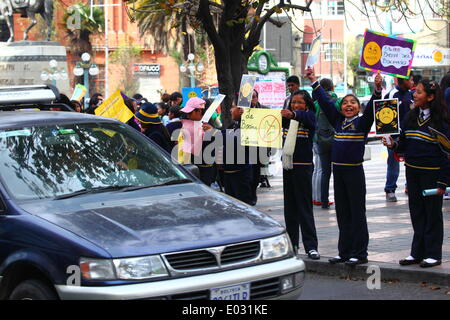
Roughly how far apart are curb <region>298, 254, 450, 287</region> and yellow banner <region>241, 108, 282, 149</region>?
135cm

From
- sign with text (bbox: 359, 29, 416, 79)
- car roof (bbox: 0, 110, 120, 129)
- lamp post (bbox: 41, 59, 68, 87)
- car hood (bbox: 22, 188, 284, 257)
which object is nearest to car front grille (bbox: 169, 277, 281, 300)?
car hood (bbox: 22, 188, 284, 257)

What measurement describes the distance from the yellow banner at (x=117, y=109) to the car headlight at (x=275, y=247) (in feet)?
19.9

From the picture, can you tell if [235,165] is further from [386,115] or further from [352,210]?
A: [386,115]

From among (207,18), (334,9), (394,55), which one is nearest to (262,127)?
(394,55)

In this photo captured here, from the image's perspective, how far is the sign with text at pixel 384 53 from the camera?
9242mm

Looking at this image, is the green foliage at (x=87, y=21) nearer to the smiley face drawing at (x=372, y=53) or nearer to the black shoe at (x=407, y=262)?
the smiley face drawing at (x=372, y=53)

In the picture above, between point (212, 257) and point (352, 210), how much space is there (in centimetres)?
338

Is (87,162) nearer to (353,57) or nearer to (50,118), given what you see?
(50,118)

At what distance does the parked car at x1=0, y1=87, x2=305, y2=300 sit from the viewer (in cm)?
540

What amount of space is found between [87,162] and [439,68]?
2199 inches

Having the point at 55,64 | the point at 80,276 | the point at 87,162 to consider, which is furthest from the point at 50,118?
the point at 55,64

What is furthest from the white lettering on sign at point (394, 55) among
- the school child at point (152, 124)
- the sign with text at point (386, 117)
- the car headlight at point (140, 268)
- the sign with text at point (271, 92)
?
the sign with text at point (271, 92)

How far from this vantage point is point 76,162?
664 centimetres
